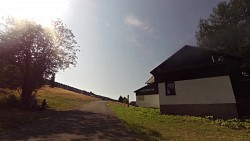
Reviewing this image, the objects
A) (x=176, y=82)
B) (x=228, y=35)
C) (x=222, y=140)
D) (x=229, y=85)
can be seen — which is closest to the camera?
(x=222, y=140)

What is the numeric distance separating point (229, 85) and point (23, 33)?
23.0 m

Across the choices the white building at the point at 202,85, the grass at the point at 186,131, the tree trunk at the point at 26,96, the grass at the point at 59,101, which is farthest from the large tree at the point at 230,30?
the tree trunk at the point at 26,96

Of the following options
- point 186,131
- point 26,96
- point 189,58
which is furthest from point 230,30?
A: point 26,96

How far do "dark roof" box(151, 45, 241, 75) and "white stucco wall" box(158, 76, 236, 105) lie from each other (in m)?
1.63

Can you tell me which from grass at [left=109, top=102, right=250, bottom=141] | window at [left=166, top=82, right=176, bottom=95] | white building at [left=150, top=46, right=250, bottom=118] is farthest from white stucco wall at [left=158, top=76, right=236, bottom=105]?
grass at [left=109, top=102, right=250, bottom=141]

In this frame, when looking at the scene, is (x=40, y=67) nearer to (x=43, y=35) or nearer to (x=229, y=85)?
(x=43, y=35)

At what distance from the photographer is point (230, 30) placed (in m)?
31.7

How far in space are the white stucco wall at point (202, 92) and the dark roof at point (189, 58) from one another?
1.63 m

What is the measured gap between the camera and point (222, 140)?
31.7 feet

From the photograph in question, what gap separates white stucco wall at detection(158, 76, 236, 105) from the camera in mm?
17500

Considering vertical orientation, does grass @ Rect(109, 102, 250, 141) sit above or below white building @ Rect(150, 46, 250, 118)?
below

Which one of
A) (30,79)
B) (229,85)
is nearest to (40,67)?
(30,79)

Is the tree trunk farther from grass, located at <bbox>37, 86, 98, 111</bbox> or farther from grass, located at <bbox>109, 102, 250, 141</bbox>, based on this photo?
grass, located at <bbox>109, 102, 250, 141</bbox>

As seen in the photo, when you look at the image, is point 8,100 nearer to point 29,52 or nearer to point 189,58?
point 29,52
